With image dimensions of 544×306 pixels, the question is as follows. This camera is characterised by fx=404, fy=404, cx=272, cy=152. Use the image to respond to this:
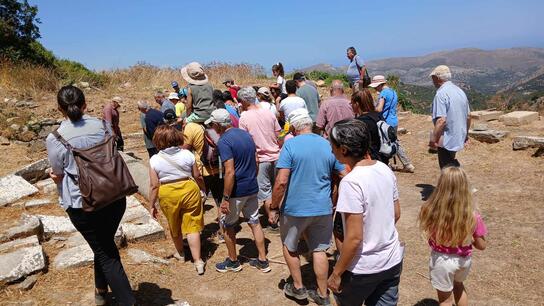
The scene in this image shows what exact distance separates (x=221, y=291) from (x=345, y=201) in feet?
8.23

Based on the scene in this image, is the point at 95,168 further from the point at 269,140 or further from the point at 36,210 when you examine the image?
the point at 36,210

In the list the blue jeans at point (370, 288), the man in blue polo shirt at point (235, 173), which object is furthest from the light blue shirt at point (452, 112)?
the blue jeans at point (370, 288)

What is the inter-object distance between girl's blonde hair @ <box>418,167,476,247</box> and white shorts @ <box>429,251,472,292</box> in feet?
0.52

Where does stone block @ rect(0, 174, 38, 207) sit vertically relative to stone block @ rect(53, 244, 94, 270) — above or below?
above

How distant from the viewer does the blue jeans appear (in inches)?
95.7

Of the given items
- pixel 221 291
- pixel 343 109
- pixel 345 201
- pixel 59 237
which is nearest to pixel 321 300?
pixel 221 291

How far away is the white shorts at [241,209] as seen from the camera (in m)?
4.36

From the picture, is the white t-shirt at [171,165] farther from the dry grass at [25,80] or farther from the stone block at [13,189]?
the dry grass at [25,80]

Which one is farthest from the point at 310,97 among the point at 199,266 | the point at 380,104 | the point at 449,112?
the point at 199,266

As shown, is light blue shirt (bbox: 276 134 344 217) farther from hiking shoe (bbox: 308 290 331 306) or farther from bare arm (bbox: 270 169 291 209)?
hiking shoe (bbox: 308 290 331 306)

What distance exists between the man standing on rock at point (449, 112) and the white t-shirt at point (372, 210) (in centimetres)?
335

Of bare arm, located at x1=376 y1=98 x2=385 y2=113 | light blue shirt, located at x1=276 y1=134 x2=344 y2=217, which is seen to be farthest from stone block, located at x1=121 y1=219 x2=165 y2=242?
bare arm, located at x1=376 y1=98 x2=385 y2=113

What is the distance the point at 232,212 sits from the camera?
4.39 metres

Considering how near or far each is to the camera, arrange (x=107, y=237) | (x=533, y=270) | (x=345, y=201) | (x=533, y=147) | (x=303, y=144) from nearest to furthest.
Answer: (x=345, y=201)
(x=107, y=237)
(x=303, y=144)
(x=533, y=270)
(x=533, y=147)
